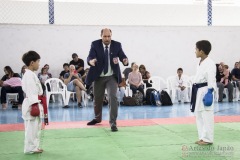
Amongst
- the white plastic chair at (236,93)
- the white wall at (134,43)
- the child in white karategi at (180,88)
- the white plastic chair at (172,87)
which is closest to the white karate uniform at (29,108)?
the white plastic chair at (172,87)

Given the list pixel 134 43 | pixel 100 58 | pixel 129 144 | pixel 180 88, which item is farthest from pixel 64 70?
pixel 129 144

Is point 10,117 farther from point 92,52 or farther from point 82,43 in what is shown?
point 82,43

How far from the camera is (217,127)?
6133 millimetres

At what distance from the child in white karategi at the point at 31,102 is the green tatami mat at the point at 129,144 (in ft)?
0.58

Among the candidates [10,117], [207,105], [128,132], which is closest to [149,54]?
[10,117]

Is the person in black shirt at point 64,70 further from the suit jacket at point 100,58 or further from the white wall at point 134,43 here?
the suit jacket at point 100,58

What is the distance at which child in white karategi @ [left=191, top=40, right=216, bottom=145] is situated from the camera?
14.8 ft

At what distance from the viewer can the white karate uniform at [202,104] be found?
4531 mm

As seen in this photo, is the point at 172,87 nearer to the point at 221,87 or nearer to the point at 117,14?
the point at 221,87

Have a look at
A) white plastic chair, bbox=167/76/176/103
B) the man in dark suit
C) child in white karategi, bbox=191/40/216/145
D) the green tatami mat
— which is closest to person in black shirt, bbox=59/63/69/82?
white plastic chair, bbox=167/76/176/103

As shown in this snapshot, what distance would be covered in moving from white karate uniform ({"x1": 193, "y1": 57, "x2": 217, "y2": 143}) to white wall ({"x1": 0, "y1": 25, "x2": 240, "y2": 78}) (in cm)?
829

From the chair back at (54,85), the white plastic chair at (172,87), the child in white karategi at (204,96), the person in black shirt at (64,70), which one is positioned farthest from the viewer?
the person in black shirt at (64,70)

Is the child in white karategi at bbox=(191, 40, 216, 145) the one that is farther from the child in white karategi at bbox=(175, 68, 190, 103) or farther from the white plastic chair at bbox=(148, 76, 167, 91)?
the white plastic chair at bbox=(148, 76, 167, 91)

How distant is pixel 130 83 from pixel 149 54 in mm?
2574
